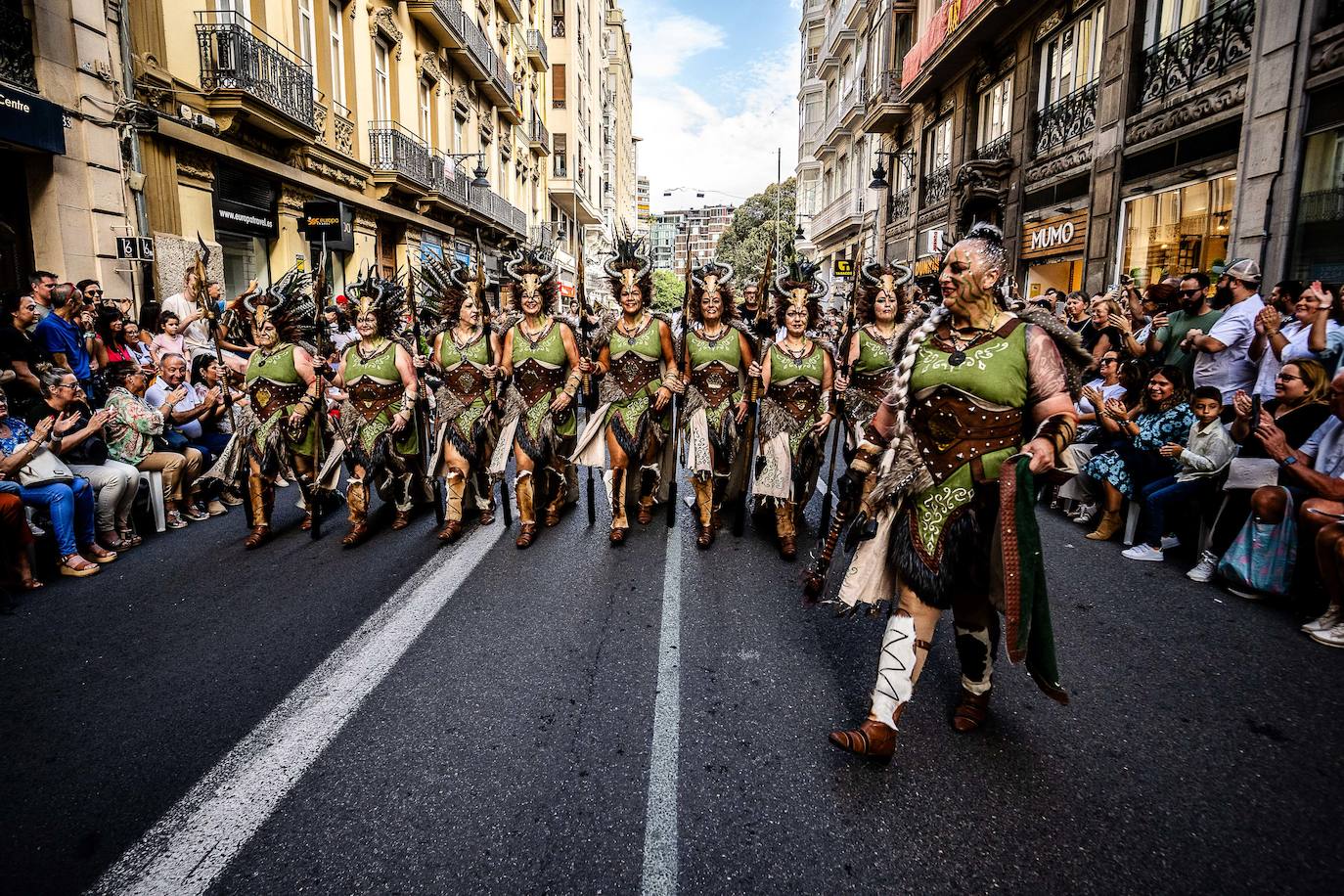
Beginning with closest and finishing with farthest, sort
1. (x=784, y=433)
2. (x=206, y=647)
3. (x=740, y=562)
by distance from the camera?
1. (x=206, y=647)
2. (x=740, y=562)
3. (x=784, y=433)

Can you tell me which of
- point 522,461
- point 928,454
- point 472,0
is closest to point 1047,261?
point 522,461

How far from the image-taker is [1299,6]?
8.81 metres

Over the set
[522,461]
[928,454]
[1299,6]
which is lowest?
[522,461]

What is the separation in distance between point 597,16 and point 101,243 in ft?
169

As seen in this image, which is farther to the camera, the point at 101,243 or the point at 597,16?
the point at 597,16

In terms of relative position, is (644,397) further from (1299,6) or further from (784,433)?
(1299,6)

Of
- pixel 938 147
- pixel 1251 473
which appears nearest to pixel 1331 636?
pixel 1251 473

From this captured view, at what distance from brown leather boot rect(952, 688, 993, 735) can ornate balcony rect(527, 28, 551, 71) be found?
38338 millimetres

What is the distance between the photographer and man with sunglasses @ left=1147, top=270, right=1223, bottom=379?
6.86 meters

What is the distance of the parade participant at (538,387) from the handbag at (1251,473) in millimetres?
4880

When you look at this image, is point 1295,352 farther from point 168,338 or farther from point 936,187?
point 936,187

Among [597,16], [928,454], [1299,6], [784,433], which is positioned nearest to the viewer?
[928,454]

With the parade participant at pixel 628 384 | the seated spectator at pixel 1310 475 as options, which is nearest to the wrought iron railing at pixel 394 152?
the parade participant at pixel 628 384

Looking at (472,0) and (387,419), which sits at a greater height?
(472,0)
